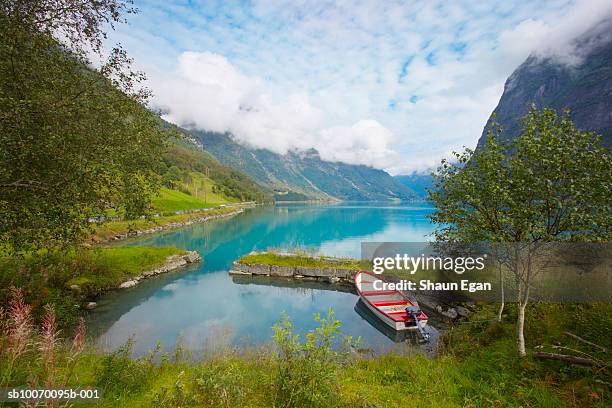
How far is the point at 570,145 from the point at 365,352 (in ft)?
44.9

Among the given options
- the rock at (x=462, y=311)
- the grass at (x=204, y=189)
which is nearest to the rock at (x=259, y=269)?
the rock at (x=462, y=311)

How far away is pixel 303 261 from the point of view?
3716 cm

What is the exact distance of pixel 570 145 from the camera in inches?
388

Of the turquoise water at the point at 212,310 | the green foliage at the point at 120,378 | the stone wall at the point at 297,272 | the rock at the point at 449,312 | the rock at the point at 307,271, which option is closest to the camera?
the green foliage at the point at 120,378

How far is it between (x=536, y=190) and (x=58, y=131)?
16.2 m

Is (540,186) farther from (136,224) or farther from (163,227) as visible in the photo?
(163,227)

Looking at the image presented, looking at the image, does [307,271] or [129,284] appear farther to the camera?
[307,271]

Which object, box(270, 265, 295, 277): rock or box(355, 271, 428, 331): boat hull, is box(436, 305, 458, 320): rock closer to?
box(355, 271, 428, 331): boat hull

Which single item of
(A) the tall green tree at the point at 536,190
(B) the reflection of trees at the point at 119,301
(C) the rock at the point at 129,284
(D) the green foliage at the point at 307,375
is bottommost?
(B) the reflection of trees at the point at 119,301

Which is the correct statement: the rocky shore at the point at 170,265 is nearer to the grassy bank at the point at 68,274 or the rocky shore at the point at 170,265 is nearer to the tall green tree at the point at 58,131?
the grassy bank at the point at 68,274

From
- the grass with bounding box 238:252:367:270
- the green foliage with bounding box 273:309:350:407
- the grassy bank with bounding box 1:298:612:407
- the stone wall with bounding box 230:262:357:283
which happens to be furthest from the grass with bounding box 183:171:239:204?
the green foliage with bounding box 273:309:350:407

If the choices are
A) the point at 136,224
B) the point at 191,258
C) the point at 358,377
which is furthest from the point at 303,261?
the point at 136,224

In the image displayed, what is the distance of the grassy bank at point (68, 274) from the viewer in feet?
63.3

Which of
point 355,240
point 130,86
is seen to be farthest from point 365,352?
point 355,240
